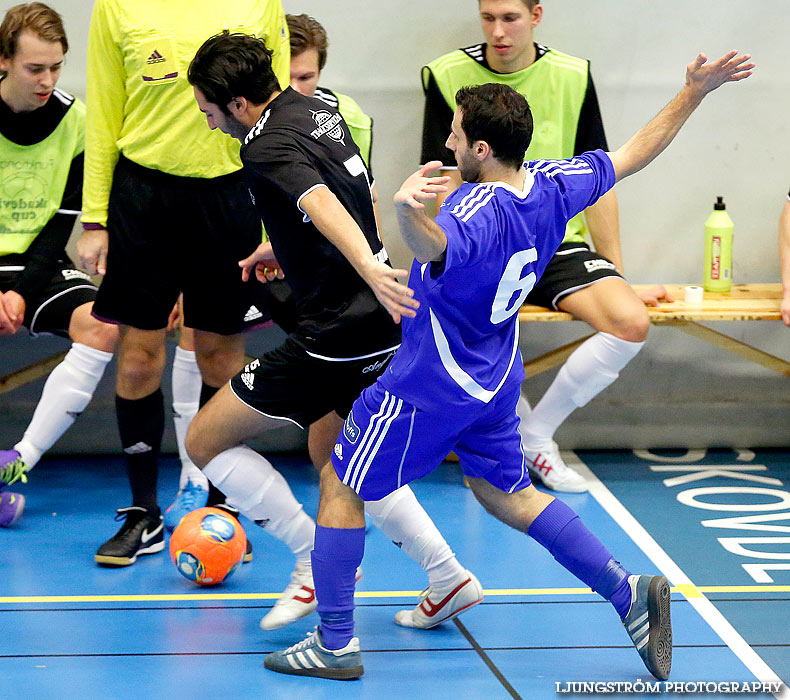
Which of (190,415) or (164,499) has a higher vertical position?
(190,415)

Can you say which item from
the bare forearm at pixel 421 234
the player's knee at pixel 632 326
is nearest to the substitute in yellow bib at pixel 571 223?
the player's knee at pixel 632 326

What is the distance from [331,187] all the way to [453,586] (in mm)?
1288

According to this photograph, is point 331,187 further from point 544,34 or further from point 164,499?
point 544,34

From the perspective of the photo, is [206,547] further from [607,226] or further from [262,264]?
[607,226]

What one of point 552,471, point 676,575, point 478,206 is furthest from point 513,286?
point 552,471

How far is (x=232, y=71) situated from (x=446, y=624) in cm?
183

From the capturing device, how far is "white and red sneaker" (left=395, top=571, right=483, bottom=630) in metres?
3.50

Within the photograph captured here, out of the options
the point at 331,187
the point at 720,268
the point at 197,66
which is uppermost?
the point at 197,66

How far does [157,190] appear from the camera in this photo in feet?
13.1

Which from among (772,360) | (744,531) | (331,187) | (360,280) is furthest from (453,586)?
(772,360)

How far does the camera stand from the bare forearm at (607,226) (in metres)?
5.27

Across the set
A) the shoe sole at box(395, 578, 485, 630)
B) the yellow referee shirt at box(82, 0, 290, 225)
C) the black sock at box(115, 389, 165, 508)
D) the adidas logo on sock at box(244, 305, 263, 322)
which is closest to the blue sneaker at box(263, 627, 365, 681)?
the shoe sole at box(395, 578, 485, 630)

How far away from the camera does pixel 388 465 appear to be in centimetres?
306

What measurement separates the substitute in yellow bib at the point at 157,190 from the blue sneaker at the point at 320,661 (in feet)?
3.64
